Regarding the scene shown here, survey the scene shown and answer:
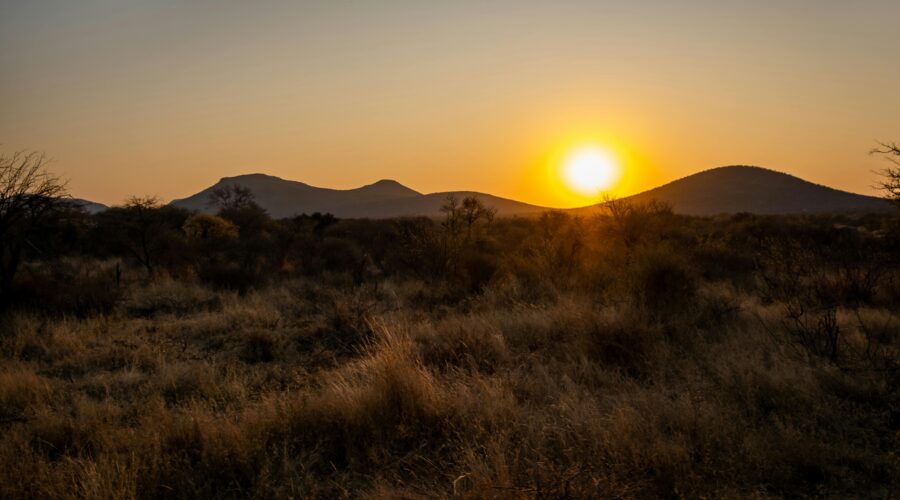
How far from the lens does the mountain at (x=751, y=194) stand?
114250 mm

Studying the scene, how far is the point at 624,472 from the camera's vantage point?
11.1 ft

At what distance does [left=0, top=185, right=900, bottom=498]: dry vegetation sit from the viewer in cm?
353

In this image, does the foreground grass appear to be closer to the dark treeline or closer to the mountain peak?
the dark treeline

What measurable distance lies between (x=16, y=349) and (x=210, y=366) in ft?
10.7

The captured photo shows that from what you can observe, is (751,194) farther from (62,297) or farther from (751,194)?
(62,297)

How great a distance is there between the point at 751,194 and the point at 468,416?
460 ft

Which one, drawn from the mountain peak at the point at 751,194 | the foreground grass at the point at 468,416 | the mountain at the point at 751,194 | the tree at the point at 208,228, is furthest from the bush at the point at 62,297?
the mountain peak at the point at 751,194

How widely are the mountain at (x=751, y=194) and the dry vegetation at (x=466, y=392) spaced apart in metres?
103

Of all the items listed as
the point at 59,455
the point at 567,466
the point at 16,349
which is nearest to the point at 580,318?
the point at 567,466

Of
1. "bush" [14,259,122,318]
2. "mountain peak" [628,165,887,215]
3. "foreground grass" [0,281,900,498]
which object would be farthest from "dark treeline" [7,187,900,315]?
"mountain peak" [628,165,887,215]

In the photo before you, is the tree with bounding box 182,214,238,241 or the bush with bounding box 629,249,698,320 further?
the tree with bounding box 182,214,238,241

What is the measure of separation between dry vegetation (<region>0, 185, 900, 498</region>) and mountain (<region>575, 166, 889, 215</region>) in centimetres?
10325

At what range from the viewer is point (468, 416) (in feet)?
14.4

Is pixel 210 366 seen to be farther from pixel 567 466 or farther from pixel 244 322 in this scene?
pixel 567 466
